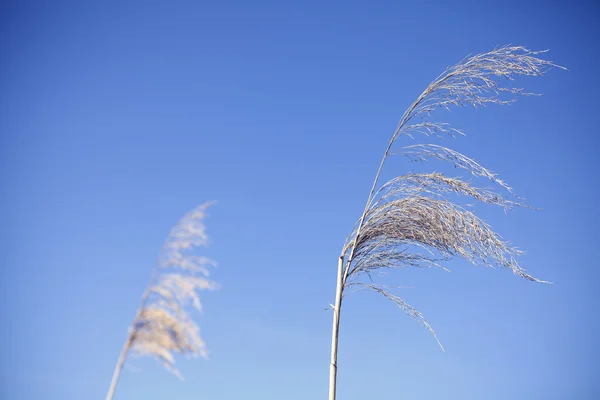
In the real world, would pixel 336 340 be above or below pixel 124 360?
above

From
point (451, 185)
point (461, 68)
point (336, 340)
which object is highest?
point (461, 68)

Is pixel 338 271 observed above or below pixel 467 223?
below

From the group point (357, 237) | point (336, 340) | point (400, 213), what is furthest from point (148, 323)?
point (400, 213)

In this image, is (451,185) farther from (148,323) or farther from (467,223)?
(148,323)

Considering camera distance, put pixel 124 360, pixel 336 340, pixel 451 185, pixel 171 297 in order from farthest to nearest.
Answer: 1. pixel 451 185
2. pixel 336 340
3. pixel 171 297
4. pixel 124 360

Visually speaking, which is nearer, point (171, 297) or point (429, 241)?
point (171, 297)

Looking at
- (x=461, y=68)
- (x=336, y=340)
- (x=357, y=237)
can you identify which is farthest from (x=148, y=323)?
(x=461, y=68)

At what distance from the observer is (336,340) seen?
191 inches

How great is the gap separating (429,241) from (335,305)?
1.03m

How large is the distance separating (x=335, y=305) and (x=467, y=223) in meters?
1.33

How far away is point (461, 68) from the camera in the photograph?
5.38 metres

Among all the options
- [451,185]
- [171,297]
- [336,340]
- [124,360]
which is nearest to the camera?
[124,360]

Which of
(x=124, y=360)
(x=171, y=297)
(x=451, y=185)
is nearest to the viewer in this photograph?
(x=124, y=360)

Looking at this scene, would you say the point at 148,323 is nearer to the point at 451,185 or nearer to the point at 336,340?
the point at 336,340
